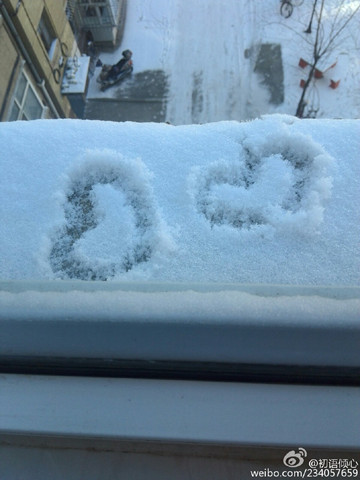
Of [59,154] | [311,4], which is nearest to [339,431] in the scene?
[59,154]

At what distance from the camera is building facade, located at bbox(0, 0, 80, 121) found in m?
5.54

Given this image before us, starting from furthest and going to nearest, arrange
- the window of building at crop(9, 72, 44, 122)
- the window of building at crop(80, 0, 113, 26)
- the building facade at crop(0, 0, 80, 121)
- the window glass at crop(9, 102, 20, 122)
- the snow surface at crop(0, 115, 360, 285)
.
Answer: the window of building at crop(80, 0, 113, 26) < the window of building at crop(9, 72, 44, 122) < the window glass at crop(9, 102, 20, 122) < the building facade at crop(0, 0, 80, 121) < the snow surface at crop(0, 115, 360, 285)

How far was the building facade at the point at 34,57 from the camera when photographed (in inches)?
218

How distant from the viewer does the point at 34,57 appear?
6348mm

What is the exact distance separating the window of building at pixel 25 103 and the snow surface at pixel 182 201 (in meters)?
4.76

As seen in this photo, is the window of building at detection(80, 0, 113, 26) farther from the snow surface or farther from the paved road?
the snow surface

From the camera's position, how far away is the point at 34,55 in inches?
249

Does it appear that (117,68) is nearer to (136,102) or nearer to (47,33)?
(136,102)

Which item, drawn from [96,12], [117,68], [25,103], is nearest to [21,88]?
[25,103]

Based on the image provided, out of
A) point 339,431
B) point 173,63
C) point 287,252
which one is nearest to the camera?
point 339,431

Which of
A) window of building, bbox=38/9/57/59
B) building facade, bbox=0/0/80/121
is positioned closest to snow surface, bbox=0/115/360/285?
building facade, bbox=0/0/80/121

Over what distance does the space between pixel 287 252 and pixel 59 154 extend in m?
0.86

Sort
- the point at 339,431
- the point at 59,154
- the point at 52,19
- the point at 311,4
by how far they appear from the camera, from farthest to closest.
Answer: the point at 311,4, the point at 52,19, the point at 59,154, the point at 339,431

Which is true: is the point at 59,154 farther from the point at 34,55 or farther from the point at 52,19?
the point at 52,19
